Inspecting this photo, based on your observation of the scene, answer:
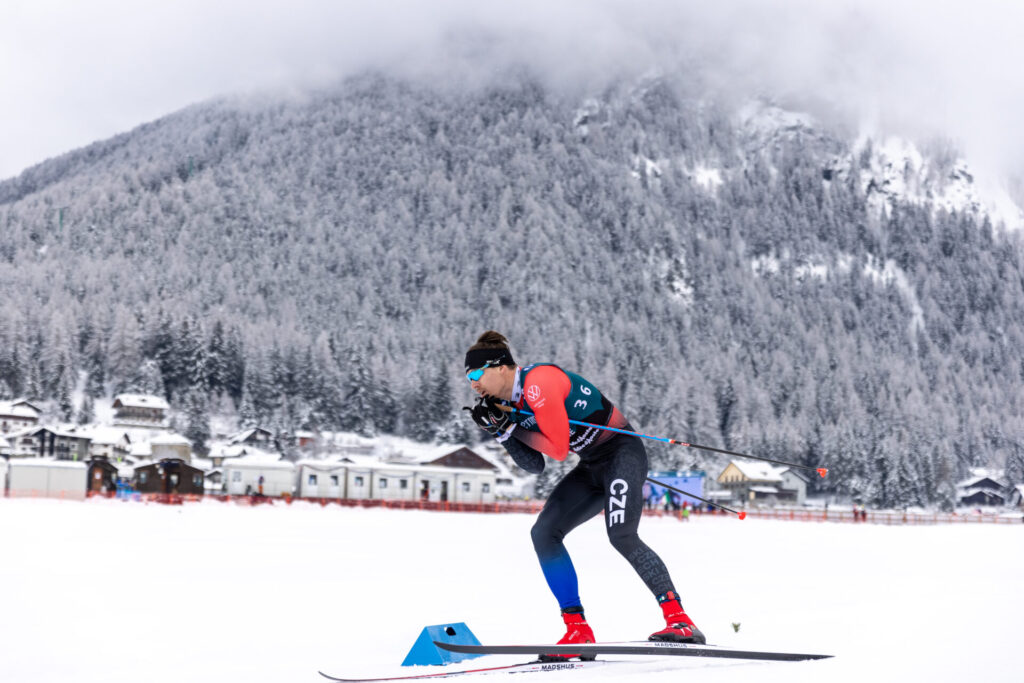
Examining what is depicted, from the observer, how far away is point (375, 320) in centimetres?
13575

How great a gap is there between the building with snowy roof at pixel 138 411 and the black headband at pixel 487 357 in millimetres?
91733

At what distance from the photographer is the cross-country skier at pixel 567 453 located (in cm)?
453

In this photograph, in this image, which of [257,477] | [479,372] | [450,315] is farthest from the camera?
[450,315]

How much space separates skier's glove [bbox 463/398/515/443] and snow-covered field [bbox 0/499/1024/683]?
4.15 feet

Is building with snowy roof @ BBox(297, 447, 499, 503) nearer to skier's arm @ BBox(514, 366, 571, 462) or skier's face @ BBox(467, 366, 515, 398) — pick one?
skier's face @ BBox(467, 366, 515, 398)

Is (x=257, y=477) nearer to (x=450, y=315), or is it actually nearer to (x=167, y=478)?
(x=167, y=478)

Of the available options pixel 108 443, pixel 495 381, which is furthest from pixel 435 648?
pixel 108 443

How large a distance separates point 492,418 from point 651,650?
139cm

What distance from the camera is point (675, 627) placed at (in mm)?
4445

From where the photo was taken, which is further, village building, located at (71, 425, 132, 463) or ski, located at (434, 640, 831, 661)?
village building, located at (71, 425, 132, 463)

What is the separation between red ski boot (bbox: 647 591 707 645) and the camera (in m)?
4.38

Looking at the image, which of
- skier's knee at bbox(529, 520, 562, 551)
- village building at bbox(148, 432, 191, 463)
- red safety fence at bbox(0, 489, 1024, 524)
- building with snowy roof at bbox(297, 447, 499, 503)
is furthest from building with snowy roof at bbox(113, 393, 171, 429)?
skier's knee at bbox(529, 520, 562, 551)

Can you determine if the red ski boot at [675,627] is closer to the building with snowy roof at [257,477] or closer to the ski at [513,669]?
the ski at [513,669]

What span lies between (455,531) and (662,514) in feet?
55.7
